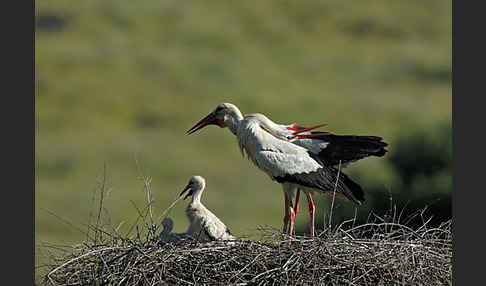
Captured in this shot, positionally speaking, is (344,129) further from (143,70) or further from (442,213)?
(442,213)

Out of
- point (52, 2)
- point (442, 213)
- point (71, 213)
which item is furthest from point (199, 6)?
point (442, 213)

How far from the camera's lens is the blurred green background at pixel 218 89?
83.2ft

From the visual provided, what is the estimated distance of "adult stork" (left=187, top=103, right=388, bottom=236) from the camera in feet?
22.5

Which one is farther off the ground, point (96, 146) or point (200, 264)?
point (200, 264)

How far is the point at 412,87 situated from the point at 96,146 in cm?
1604

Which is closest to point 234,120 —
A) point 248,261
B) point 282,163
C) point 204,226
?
point 282,163

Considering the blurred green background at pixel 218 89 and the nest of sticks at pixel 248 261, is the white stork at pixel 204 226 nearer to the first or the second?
the nest of sticks at pixel 248 261

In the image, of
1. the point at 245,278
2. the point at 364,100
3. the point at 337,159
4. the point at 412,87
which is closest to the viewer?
the point at 245,278

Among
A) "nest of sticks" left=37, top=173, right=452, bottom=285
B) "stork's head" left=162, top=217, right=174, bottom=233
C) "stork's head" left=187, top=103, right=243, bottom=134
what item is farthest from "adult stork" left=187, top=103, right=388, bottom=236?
"nest of sticks" left=37, top=173, right=452, bottom=285

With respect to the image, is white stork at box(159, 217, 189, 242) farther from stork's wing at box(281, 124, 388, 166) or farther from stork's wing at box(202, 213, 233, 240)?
stork's wing at box(281, 124, 388, 166)

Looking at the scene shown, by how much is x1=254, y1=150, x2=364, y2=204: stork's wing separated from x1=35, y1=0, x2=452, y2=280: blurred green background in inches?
404

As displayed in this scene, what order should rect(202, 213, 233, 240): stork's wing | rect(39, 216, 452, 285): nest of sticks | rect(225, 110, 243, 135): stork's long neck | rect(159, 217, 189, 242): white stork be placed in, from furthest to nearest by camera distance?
rect(225, 110, 243, 135): stork's long neck < rect(202, 213, 233, 240): stork's wing < rect(159, 217, 189, 242): white stork < rect(39, 216, 452, 285): nest of sticks

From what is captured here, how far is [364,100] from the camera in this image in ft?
118

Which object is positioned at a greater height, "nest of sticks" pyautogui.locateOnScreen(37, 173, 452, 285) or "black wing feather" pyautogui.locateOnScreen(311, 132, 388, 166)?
"black wing feather" pyautogui.locateOnScreen(311, 132, 388, 166)
